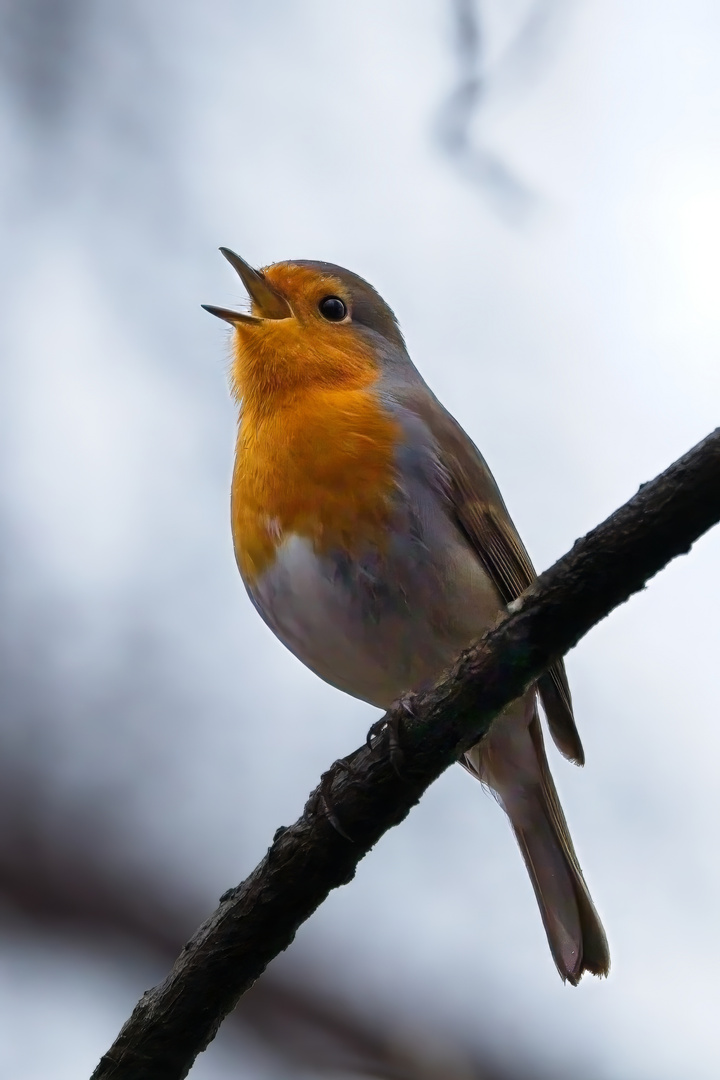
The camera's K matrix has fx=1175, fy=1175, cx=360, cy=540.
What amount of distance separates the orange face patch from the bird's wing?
0.22 metres

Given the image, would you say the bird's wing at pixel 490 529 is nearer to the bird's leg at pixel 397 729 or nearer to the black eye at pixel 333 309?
the black eye at pixel 333 309

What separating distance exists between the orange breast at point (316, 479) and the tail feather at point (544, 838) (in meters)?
0.84

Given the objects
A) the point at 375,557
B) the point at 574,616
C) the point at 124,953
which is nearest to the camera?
the point at 574,616

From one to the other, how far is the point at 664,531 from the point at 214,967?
4.27 ft

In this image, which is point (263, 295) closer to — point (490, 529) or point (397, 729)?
point (490, 529)

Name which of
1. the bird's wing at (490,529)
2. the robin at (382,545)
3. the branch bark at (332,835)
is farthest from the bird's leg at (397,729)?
the bird's wing at (490,529)

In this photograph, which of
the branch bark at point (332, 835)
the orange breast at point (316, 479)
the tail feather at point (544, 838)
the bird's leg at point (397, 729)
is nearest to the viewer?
the branch bark at point (332, 835)

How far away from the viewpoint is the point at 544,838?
3.58 m

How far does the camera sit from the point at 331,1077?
255cm

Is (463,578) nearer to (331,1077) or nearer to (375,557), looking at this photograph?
(375,557)

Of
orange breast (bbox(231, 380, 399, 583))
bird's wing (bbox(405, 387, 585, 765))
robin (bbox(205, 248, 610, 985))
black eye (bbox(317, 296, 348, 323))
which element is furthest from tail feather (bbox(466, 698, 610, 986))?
black eye (bbox(317, 296, 348, 323))

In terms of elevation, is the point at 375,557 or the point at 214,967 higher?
the point at 375,557

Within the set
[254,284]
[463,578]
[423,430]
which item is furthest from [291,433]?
[254,284]

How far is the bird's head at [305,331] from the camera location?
11.6ft
